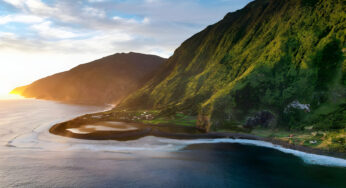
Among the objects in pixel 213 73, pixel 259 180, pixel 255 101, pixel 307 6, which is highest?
pixel 307 6

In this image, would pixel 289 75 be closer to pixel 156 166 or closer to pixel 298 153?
pixel 298 153

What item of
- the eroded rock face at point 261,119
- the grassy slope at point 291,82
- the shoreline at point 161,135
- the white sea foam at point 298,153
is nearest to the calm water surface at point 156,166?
the white sea foam at point 298,153

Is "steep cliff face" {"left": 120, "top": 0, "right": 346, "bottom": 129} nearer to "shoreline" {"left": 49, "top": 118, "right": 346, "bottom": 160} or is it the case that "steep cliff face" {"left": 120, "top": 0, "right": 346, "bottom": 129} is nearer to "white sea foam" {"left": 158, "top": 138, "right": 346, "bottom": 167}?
"shoreline" {"left": 49, "top": 118, "right": 346, "bottom": 160}

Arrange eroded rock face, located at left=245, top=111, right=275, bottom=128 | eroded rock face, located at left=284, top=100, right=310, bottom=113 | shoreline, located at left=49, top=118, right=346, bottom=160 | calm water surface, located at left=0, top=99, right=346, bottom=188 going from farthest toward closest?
eroded rock face, located at left=245, top=111, right=275, bottom=128 < eroded rock face, located at left=284, top=100, right=310, bottom=113 < shoreline, located at left=49, top=118, right=346, bottom=160 < calm water surface, located at left=0, top=99, right=346, bottom=188

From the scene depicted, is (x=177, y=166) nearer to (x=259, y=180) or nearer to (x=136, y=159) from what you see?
(x=136, y=159)

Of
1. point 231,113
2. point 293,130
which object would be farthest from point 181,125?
point 293,130

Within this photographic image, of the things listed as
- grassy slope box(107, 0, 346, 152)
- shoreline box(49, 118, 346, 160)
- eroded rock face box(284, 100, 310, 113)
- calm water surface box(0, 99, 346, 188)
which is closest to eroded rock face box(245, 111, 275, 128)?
grassy slope box(107, 0, 346, 152)
